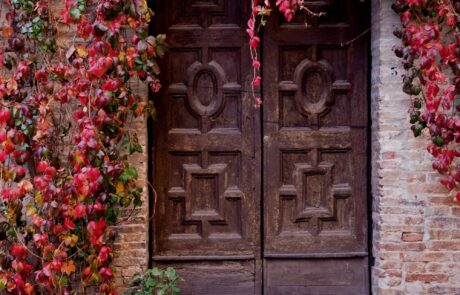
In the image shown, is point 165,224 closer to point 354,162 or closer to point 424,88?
point 354,162

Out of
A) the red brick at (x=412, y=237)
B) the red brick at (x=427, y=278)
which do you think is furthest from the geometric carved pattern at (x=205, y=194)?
the red brick at (x=427, y=278)

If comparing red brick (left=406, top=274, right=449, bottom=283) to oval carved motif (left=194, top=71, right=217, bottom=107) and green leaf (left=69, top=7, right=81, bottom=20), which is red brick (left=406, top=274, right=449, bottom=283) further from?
green leaf (left=69, top=7, right=81, bottom=20)

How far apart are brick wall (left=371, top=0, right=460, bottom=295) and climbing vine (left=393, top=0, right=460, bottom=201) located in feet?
0.35

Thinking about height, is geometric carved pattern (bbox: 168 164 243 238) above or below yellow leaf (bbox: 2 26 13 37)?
below

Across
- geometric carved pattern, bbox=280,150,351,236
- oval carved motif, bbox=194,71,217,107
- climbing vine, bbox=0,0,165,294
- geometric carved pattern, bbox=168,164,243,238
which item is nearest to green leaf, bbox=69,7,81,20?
climbing vine, bbox=0,0,165,294

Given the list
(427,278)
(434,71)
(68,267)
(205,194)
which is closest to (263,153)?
(205,194)

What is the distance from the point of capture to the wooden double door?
4824mm

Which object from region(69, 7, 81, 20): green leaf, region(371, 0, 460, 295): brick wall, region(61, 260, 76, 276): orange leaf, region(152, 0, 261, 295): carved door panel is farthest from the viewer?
region(152, 0, 261, 295): carved door panel

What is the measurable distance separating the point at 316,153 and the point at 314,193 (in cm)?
31

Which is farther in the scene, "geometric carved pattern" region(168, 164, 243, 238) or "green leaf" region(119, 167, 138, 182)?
"geometric carved pattern" region(168, 164, 243, 238)

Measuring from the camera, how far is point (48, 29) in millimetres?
4320

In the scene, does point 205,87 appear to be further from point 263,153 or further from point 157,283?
point 157,283

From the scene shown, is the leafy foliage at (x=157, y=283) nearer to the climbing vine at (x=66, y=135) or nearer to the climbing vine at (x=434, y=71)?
the climbing vine at (x=66, y=135)

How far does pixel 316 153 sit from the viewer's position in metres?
4.86
